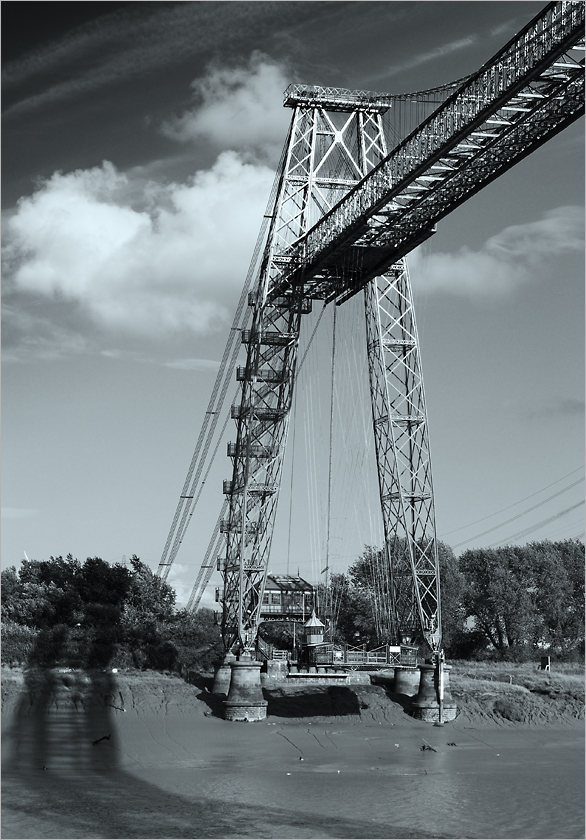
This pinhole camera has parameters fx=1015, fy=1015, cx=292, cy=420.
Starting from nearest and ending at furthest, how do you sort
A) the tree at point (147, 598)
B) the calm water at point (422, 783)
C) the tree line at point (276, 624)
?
the calm water at point (422, 783) → the tree line at point (276, 624) → the tree at point (147, 598)

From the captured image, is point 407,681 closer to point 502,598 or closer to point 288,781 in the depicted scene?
point 288,781

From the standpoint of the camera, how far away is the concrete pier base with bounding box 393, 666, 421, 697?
148ft

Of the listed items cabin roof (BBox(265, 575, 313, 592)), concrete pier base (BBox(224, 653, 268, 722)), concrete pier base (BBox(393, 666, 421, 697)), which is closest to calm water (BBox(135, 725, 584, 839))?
concrete pier base (BBox(224, 653, 268, 722))

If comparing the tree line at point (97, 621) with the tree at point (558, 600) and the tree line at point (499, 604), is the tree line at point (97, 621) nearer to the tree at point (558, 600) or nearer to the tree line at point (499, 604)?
the tree line at point (499, 604)

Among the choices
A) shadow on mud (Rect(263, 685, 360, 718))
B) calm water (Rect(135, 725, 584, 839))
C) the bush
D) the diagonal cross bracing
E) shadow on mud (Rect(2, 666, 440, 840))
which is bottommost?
calm water (Rect(135, 725, 584, 839))

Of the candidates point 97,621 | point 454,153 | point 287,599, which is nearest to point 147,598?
point 97,621

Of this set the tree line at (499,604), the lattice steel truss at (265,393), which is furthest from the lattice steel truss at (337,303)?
the tree line at (499,604)

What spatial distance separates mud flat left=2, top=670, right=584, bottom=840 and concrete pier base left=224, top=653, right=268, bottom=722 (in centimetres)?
69

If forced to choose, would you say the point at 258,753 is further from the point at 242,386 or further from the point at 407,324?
the point at 407,324

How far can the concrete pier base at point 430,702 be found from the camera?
42375 millimetres

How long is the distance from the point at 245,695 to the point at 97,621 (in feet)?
41.0

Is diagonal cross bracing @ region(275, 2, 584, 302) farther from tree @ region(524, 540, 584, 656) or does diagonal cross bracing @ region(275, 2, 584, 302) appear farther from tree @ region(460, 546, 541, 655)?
tree @ region(524, 540, 584, 656)

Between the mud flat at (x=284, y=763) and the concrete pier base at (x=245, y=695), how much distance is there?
694 mm

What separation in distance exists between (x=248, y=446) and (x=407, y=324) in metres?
9.30
